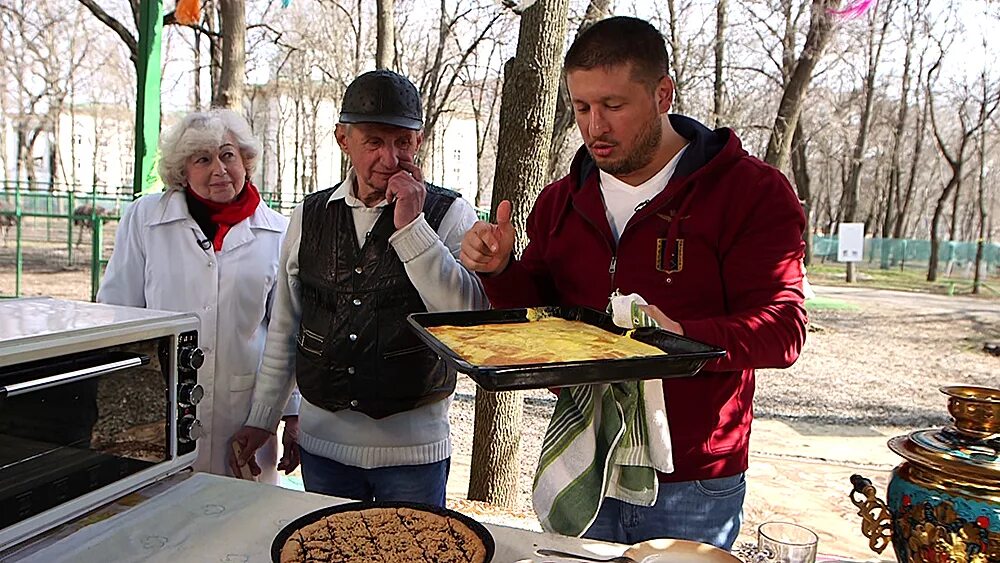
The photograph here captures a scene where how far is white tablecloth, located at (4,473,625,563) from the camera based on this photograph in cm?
134

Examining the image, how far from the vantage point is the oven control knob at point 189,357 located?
1531mm

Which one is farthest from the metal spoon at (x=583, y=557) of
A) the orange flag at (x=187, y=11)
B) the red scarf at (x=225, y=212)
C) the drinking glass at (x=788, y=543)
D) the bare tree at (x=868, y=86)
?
the bare tree at (x=868, y=86)

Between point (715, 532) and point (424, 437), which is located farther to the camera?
point (424, 437)

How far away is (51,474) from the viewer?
130 cm

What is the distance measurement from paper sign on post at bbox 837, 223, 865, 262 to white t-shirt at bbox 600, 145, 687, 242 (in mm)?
15965

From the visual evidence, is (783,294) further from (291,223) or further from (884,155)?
(884,155)

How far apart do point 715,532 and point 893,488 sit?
19.7 inches

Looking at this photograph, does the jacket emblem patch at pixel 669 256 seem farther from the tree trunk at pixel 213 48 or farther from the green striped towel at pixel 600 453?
the tree trunk at pixel 213 48

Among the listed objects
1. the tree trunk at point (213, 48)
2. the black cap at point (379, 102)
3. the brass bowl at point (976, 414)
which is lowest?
the brass bowl at point (976, 414)

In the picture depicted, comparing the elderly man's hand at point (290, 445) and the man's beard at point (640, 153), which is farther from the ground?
the man's beard at point (640, 153)

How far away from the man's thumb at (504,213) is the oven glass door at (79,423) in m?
0.69

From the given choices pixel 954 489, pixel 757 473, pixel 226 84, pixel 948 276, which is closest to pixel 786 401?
pixel 757 473

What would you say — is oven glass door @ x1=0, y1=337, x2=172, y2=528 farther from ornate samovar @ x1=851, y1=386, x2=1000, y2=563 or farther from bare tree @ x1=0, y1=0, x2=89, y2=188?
bare tree @ x1=0, y1=0, x2=89, y2=188

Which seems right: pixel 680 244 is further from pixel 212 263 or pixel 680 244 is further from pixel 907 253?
pixel 907 253
